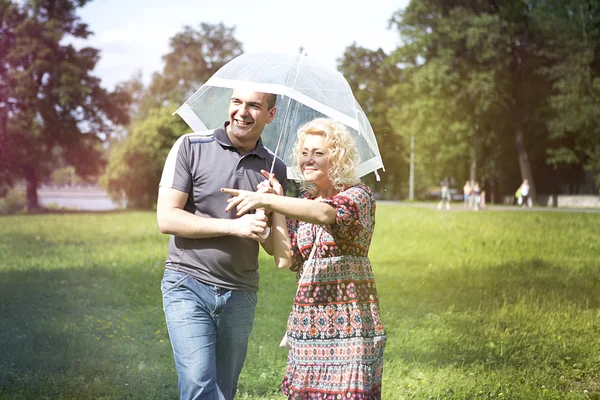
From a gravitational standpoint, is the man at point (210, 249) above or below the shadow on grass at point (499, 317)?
above

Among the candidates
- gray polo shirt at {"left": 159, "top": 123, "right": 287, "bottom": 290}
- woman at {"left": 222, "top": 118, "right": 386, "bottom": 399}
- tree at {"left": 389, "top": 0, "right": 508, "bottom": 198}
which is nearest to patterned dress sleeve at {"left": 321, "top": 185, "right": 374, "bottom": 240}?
woman at {"left": 222, "top": 118, "right": 386, "bottom": 399}

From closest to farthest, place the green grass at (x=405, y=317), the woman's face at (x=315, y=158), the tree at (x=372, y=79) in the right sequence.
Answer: the woman's face at (x=315, y=158), the green grass at (x=405, y=317), the tree at (x=372, y=79)

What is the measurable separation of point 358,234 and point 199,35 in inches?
1420

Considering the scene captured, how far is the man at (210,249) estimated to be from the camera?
3.17 m

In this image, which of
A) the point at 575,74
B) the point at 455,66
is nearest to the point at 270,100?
the point at 575,74

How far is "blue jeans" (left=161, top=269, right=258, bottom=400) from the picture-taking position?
317 centimetres

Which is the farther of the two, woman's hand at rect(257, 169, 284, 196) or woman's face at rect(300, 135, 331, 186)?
woman's face at rect(300, 135, 331, 186)

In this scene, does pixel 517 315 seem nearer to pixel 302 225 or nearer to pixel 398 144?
pixel 302 225

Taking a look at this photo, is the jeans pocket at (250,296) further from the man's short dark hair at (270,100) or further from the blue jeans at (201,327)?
the man's short dark hair at (270,100)

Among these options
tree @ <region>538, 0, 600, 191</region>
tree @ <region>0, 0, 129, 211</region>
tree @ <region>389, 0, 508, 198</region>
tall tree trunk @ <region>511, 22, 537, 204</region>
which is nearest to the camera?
tree @ <region>538, 0, 600, 191</region>

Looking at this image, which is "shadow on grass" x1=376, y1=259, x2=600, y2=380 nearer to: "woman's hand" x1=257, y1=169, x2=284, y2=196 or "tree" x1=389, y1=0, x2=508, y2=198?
"woman's hand" x1=257, y1=169, x2=284, y2=196

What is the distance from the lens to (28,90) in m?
28.2

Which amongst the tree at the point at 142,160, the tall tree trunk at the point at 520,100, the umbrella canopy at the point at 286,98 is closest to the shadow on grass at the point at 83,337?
the umbrella canopy at the point at 286,98

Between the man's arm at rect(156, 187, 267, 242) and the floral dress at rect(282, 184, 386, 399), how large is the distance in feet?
1.12
